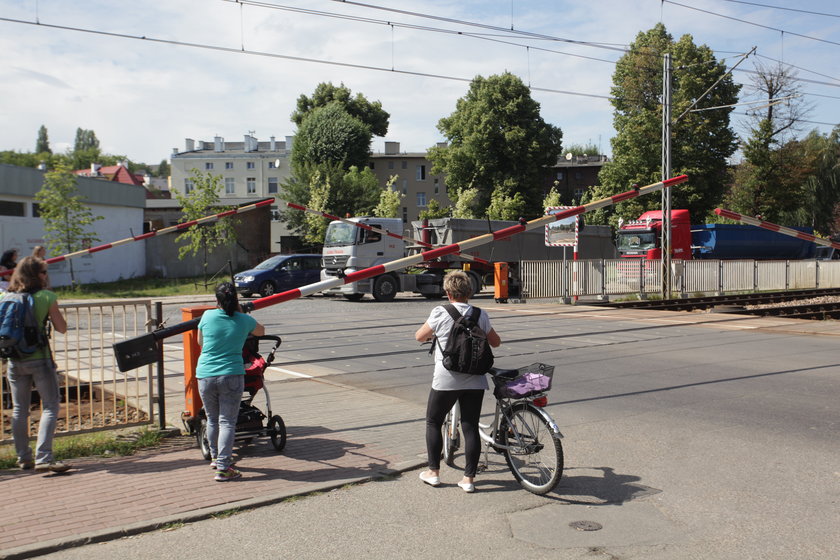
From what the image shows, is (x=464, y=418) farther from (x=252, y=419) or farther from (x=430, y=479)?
(x=252, y=419)

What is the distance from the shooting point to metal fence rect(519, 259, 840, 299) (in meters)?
24.9

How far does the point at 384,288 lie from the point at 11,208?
1763 centimetres

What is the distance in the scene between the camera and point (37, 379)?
5793 mm

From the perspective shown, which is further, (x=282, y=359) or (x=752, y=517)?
(x=282, y=359)

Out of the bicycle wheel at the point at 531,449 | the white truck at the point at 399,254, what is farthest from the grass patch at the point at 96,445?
the white truck at the point at 399,254

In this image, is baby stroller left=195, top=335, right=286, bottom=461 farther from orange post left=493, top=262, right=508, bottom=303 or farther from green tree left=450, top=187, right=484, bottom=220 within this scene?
green tree left=450, top=187, right=484, bottom=220

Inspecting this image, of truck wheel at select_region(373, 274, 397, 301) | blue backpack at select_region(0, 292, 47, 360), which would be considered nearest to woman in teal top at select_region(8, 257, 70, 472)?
blue backpack at select_region(0, 292, 47, 360)

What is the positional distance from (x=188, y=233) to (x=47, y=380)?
29259 millimetres

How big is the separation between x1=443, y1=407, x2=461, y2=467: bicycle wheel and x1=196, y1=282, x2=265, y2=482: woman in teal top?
1629 mm

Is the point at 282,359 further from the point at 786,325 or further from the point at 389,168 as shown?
the point at 389,168

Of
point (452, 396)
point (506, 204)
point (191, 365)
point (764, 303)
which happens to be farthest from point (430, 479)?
point (506, 204)

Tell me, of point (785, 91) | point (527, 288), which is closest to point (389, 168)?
point (785, 91)

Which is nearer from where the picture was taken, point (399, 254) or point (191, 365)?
point (191, 365)

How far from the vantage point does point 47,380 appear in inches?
229
